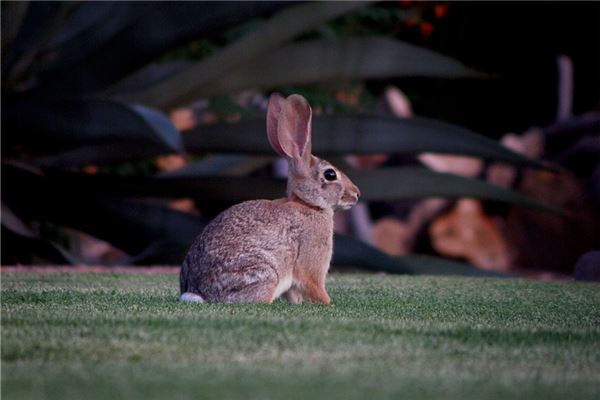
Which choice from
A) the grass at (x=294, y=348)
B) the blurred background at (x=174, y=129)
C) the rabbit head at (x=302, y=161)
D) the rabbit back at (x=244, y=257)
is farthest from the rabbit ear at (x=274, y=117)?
the blurred background at (x=174, y=129)

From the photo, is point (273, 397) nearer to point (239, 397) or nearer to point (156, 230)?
point (239, 397)

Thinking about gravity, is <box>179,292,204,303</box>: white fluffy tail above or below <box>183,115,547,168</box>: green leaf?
below

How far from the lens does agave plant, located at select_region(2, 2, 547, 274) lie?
7844 mm

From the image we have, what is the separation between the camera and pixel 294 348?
334cm

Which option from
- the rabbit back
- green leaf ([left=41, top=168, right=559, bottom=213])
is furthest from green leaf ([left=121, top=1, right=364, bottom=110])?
the rabbit back

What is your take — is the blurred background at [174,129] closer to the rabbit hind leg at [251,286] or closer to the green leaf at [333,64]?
the green leaf at [333,64]

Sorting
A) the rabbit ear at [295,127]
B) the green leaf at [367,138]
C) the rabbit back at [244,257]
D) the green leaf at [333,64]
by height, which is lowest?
the rabbit back at [244,257]

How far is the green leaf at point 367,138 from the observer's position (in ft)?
26.6

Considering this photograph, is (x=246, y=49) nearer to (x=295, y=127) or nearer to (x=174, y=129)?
(x=174, y=129)

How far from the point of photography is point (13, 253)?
8.05 meters

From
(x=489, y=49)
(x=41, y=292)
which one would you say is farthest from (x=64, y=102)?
(x=489, y=49)

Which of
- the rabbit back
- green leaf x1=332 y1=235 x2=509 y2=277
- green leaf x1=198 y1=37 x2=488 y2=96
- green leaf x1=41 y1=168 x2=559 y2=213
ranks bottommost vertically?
green leaf x1=332 y1=235 x2=509 y2=277

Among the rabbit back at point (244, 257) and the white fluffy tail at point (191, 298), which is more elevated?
the rabbit back at point (244, 257)

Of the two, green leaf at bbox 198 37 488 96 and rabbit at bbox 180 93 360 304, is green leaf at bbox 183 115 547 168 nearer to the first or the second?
green leaf at bbox 198 37 488 96
